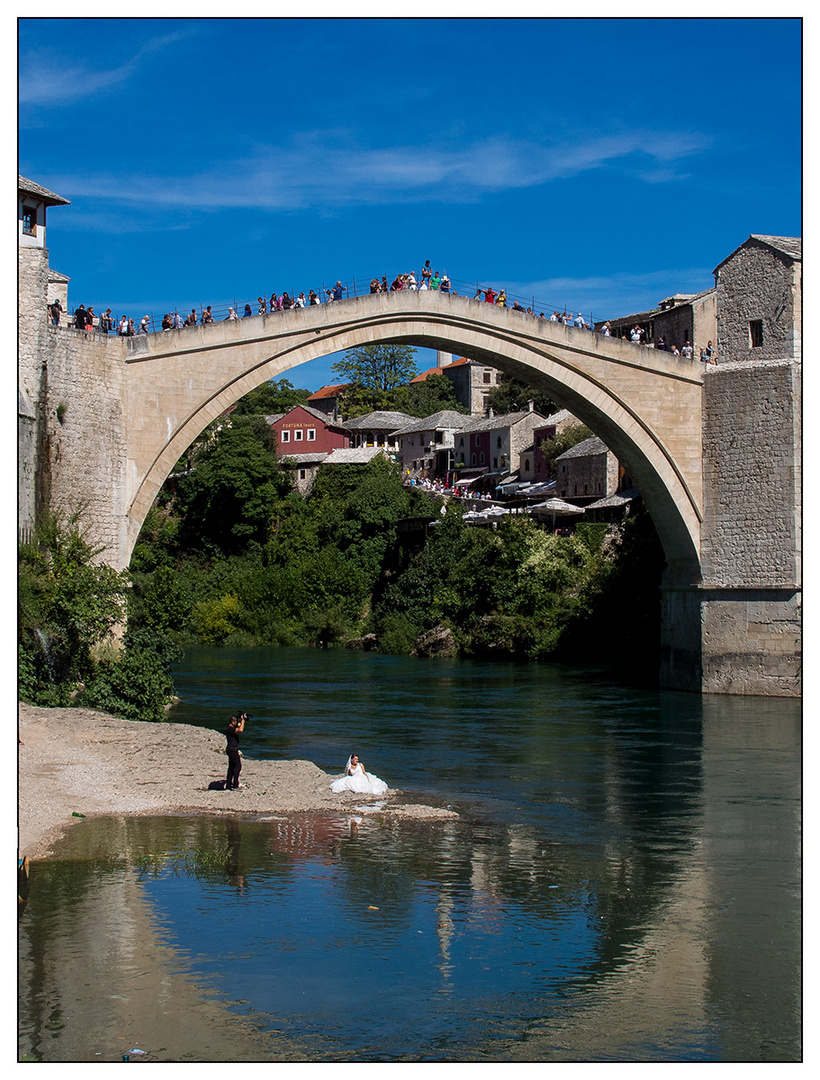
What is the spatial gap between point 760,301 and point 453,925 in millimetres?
18968

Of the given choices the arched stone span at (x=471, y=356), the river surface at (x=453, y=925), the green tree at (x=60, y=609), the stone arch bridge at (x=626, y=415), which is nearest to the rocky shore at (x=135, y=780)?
the river surface at (x=453, y=925)

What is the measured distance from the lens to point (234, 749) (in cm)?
1339

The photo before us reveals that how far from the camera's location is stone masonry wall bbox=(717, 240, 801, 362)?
2439 centimetres

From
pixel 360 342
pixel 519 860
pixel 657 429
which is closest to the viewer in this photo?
pixel 519 860

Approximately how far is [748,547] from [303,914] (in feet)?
59.3

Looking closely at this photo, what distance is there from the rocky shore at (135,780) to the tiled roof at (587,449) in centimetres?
3149

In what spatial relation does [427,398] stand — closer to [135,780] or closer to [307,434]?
[307,434]

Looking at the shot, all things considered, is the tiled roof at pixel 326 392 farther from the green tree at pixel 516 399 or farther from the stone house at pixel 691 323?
the stone house at pixel 691 323

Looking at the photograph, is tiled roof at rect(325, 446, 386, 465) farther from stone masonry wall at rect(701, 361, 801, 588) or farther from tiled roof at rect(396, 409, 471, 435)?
stone masonry wall at rect(701, 361, 801, 588)

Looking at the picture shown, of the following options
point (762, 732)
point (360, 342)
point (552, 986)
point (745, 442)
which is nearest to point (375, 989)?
point (552, 986)

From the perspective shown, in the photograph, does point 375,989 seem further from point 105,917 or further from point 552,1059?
point 105,917

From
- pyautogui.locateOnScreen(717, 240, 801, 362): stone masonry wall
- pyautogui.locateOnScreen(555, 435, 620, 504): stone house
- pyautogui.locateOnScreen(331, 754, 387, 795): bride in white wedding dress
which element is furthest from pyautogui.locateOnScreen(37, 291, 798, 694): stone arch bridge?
pyautogui.locateOnScreen(555, 435, 620, 504): stone house

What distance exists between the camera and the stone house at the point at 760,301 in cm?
2434

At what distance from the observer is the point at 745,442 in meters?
25.3
